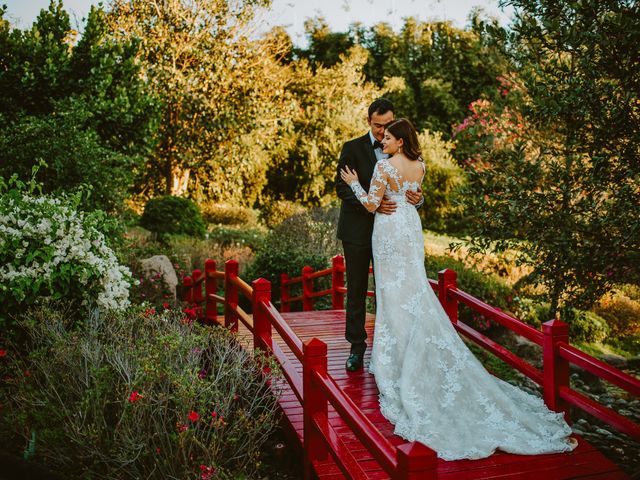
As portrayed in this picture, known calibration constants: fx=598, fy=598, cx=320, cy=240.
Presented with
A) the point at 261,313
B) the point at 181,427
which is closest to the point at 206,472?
the point at 181,427

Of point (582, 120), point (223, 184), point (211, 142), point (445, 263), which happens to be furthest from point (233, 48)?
point (582, 120)

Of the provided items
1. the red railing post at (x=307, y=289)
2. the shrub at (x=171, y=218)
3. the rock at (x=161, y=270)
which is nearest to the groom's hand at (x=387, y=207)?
the red railing post at (x=307, y=289)

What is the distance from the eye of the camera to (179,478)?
3697 mm

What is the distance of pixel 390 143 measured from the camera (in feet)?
15.7

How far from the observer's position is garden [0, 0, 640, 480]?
4082mm

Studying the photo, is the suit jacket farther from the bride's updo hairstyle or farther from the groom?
the bride's updo hairstyle

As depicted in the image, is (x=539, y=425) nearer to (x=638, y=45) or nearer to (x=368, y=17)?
(x=638, y=45)

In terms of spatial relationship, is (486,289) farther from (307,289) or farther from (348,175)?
(348,175)

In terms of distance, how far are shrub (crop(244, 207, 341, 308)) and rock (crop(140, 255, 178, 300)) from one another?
1.39 metres

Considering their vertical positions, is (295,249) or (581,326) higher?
(295,249)

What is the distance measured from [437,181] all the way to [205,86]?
827cm

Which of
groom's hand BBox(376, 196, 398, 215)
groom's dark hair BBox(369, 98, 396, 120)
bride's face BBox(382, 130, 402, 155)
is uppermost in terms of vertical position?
groom's dark hair BBox(369, 98, 396, 120)

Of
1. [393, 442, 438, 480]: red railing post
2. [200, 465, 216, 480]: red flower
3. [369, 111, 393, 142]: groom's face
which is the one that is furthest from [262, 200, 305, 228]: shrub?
[393, 442, 438, 480]: red railing post

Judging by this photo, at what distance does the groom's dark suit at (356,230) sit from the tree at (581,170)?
3.11 feet
